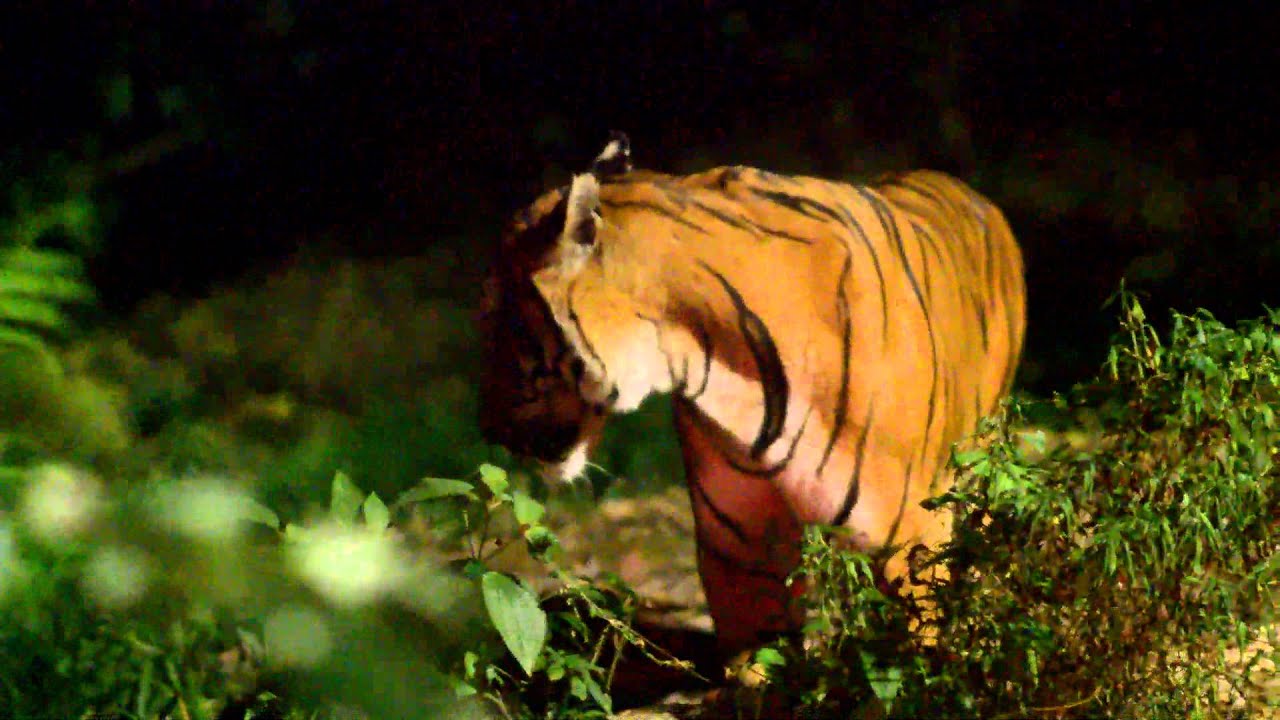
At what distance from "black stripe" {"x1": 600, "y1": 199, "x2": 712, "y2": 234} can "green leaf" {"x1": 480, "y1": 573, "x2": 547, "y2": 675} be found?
0.65 meters

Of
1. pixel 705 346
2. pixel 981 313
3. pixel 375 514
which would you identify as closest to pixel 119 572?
pixel 375 514

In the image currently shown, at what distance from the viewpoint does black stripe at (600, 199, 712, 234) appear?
191 cm

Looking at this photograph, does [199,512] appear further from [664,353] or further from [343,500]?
[664,353]

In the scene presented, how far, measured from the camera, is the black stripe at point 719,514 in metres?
2.14

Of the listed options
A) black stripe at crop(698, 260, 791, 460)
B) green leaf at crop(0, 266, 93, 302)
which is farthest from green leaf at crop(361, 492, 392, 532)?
black stripe at crop(698, 260, 791, 460)

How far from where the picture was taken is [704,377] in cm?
192

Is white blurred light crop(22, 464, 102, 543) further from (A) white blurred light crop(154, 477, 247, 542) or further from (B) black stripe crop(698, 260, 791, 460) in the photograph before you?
(B) black stripe crop(698, 260, 791, 460)

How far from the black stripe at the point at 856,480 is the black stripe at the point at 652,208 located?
412 mm

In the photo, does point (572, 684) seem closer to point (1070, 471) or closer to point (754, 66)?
point (1070, 471)

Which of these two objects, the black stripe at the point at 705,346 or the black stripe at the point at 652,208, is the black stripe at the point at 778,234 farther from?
the black stripe at the point at 705,346

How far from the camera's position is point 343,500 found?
1.58 metres

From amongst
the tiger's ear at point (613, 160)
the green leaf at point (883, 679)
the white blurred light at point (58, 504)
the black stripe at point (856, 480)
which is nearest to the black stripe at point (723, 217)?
the tiger's ear at point (613, 160)

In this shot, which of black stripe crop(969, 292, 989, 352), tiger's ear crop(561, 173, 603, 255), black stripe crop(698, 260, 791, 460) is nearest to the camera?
tiger's ear crop(561, 173, 603, 255)

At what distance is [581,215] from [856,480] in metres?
0.64
